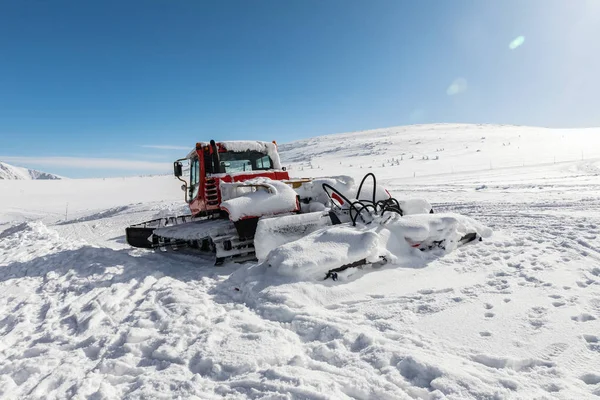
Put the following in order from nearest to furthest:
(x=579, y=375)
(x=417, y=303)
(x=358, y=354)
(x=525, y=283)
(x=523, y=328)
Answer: (x=579, y=375) → (x=358, y=354) → (x=523, y=328) → (x=417, y=303) → (x=525, y=283)

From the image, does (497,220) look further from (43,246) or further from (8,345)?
(43,246)

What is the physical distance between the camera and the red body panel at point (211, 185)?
22.3 ft

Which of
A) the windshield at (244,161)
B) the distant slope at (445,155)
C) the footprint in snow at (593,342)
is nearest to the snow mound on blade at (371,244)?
the footprint in snow at (593,342)

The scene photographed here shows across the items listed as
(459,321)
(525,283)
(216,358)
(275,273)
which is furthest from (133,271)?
(525,283)

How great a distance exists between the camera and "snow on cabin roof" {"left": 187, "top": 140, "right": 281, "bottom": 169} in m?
7.77

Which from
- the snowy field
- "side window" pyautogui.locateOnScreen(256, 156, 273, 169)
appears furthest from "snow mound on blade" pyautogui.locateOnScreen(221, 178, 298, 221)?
"side window" pyautogui.locateOnScreen(256, 156, 273, 169)

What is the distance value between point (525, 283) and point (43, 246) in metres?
9.62

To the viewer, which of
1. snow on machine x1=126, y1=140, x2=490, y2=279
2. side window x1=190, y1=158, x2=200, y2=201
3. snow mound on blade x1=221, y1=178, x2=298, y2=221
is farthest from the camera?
side window x1=190, y1=158, x2=200, y2=201

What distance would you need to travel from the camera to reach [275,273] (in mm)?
4348

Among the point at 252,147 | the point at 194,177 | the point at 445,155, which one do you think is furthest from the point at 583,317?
the point at 445,155

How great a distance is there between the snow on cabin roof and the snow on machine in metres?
0.03

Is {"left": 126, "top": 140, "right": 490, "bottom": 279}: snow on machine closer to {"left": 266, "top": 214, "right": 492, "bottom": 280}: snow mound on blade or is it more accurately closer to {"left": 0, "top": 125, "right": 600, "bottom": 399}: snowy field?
{"left": 266, "top": 214, "right": 492, "bottom": 280}: snow mound on blade

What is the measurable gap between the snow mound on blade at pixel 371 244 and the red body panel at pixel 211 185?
8.56ft

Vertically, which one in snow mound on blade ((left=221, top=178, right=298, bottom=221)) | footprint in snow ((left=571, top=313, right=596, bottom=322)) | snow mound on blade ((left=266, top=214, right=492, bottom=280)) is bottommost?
footprint in snow ((left=571, top=313, right=596, bottom=322))
